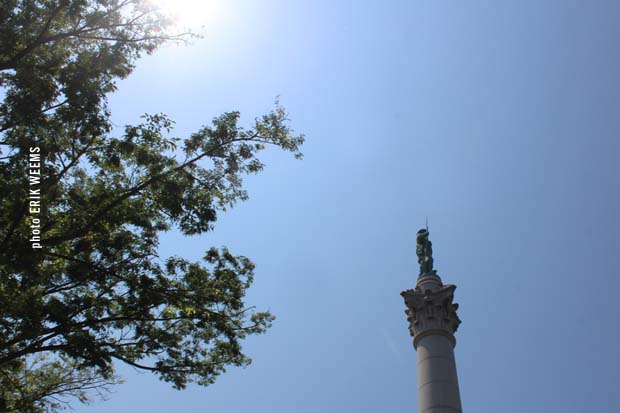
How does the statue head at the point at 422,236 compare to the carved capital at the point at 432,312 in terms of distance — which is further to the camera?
the statue head at the point at 422,236

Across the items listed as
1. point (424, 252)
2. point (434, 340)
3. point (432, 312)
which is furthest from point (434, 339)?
point (424, 252)

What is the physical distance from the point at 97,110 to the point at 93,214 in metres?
2.54

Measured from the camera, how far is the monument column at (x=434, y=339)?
17.2 m

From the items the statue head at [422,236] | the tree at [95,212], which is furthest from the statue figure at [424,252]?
the tree at [95,212]

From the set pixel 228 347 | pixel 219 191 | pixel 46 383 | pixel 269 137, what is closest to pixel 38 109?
pixel 219 191

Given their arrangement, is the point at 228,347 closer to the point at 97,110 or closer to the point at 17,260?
the point at 17,260

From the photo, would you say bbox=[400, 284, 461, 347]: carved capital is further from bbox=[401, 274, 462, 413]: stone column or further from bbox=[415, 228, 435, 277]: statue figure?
bbox=[415, 228, 435, 277]: statue figure

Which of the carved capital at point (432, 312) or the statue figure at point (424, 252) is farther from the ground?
the statue figure at point (424, 252)

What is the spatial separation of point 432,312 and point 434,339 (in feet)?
3.43

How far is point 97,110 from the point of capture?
44.8 feet

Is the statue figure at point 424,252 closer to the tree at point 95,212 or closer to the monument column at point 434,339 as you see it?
the monument column at point 434,339

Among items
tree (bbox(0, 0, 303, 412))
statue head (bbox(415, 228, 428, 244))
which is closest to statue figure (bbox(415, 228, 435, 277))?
statue head (bbox(415, 228, 428, 244))

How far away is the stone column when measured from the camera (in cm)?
1722

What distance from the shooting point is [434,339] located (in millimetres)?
18766
